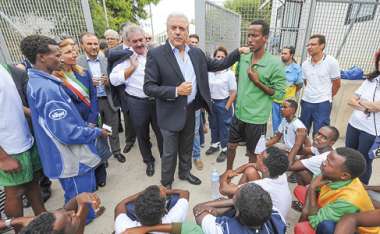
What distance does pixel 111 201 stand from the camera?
2.92 m

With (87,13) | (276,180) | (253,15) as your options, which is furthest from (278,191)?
(87,13)

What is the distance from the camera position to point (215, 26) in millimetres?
4250

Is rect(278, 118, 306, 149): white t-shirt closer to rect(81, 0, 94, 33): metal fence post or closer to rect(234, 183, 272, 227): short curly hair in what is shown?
rect(234, 183, 272, 227): short curly hair

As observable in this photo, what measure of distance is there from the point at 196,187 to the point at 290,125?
1467 millimetres

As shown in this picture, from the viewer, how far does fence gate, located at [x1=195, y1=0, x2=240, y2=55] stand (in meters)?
3.91

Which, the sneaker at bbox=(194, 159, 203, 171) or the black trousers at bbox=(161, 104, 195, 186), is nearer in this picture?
the black trousers at bbox=(161, 104, 195, 186)

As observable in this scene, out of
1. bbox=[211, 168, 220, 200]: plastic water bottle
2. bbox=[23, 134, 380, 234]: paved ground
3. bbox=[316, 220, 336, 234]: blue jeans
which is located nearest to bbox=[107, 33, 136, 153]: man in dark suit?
bbox=[23, 134, 380, 234]: paved ground

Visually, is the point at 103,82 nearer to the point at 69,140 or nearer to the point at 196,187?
the point at 69,140

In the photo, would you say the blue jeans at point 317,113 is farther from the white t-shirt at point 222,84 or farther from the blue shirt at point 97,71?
the blue shirt at point 97,71

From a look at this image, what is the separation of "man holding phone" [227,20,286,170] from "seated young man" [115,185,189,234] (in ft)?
4.18

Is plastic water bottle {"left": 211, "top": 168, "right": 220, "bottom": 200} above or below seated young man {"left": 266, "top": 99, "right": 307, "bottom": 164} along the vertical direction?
below

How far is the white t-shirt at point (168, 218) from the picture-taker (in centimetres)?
158

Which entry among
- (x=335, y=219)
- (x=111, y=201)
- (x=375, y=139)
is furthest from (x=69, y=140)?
(x=375, y=139)

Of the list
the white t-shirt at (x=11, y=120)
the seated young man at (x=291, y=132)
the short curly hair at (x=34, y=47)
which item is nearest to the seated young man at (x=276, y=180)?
the seated young man at (x=291, y=132)
